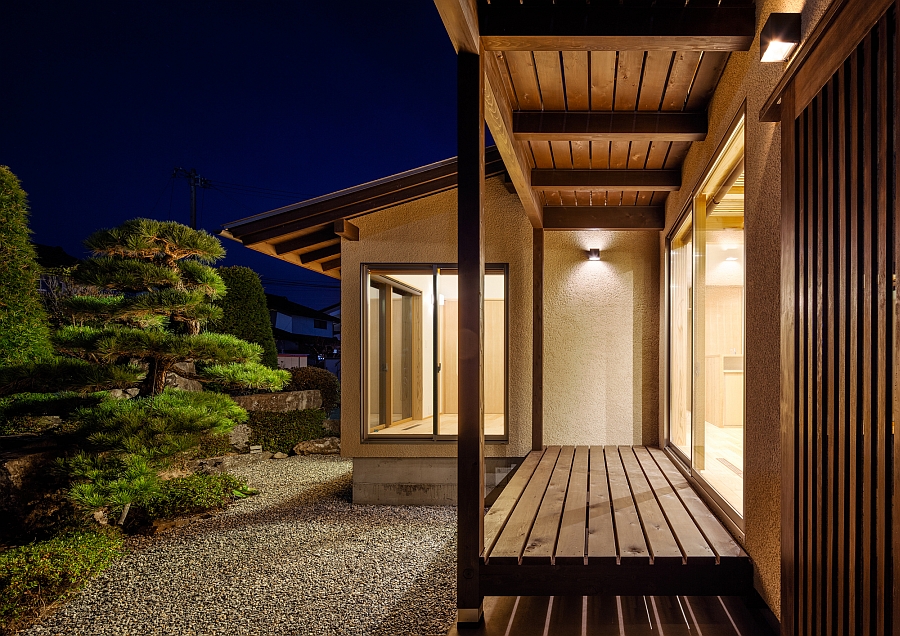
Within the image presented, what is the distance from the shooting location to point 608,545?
249 centimetres

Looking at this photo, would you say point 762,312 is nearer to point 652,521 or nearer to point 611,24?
point 652,521

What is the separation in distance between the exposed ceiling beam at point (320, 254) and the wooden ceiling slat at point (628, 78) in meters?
4.32

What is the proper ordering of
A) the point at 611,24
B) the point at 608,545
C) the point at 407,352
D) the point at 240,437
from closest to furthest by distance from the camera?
1. the point at 611,24
2. the point at 608,545
3. the point at 407,352
4. the point at 240,437

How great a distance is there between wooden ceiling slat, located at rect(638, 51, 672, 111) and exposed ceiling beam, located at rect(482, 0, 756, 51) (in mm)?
370

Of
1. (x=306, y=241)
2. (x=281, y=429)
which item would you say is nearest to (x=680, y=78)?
(x=306, y=241)

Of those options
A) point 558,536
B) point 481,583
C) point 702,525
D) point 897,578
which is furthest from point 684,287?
point 897,578

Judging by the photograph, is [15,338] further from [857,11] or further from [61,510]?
[857,11]

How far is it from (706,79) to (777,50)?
126cm

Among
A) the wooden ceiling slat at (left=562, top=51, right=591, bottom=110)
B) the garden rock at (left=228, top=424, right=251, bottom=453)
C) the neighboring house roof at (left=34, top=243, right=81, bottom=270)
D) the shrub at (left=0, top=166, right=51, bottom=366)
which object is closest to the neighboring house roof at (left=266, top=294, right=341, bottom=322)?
the neighboring house roof at (left=34, top=243, right=81, bottom=270)

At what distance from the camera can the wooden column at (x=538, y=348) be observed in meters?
5.45

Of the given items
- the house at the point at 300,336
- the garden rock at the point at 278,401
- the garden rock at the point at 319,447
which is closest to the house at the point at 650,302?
the garden rock at the point at 319,447

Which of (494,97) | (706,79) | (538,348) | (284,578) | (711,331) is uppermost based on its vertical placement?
(706,79)

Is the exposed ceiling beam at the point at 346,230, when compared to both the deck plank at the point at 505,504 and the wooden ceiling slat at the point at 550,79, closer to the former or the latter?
the wooden ceiling slat at the point at 550,79

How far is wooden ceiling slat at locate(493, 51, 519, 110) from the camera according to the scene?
9.05ft
